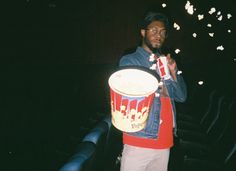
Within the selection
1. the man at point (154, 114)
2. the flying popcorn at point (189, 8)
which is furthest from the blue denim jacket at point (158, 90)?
the flying popcorn at point (189, 8)

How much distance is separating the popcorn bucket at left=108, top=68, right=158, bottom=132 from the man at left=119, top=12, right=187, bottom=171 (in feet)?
0.49

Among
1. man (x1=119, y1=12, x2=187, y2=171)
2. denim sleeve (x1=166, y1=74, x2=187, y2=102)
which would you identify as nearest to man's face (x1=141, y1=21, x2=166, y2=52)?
man (x1=119, y1=12, x2=187, y2=171)

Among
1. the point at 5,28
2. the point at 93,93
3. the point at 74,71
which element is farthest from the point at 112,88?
the point at 5,28

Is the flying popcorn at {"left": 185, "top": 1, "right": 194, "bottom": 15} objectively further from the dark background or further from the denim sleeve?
the denim sleeve

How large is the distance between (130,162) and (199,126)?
2.05 metres

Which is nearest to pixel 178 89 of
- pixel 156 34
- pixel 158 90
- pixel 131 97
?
pixel 158 90

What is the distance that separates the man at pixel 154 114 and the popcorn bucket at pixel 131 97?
15cm

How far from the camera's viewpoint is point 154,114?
1.85m

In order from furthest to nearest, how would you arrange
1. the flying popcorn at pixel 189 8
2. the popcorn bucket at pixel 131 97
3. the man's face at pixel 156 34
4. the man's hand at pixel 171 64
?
the flying popcorn at pixel 189 8
the man's face at pixel 156 34
the man's hand at pixel 171 64
the popcorn bucket at pixel 131 97

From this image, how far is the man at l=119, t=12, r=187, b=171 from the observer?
6.03ft

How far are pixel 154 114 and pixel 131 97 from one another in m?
0.43

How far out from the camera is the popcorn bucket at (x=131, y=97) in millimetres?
1486

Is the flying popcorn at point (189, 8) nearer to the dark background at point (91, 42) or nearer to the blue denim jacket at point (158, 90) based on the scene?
the dark background at point (91, 42)

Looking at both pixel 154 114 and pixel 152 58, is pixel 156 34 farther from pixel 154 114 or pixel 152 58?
pixel 154 114
